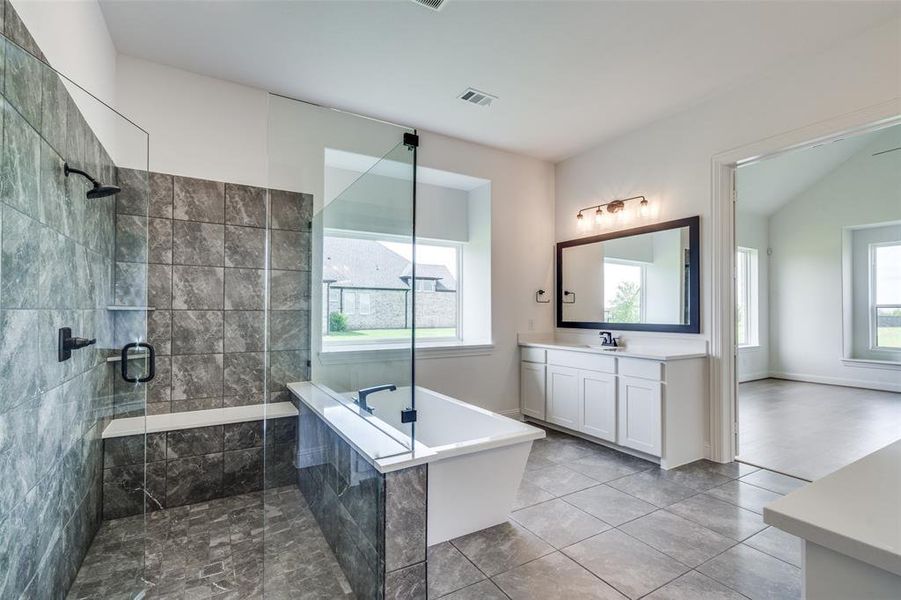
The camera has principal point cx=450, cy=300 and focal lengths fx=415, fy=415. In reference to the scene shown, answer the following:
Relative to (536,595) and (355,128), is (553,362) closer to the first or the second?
(536,595)

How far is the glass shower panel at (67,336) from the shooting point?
1.28 m

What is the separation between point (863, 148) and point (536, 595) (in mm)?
7537

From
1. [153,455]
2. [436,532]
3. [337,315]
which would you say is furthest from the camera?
[153,455]

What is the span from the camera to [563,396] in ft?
12.5

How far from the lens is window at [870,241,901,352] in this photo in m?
5.81

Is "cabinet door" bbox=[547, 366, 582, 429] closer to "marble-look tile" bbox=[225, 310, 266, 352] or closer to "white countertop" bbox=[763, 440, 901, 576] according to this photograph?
"marble-look tile" bbox=[225, 310, 266, 352]

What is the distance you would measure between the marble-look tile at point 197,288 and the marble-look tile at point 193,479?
97 cm

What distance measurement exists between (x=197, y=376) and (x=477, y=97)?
2.83 metres

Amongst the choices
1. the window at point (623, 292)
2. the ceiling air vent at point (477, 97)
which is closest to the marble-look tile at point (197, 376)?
the ceiling air vent at point (477, 97)

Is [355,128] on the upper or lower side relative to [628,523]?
upper

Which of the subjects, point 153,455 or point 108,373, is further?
point 153,455

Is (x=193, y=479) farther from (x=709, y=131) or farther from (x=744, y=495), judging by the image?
(x=709, y=131)

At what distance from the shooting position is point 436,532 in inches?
80.7

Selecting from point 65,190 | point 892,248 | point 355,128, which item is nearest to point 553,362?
point 355,128
